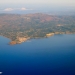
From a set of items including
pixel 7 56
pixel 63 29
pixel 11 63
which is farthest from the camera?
pixel 63 29

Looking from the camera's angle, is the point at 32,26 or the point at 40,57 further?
the point at 32,26

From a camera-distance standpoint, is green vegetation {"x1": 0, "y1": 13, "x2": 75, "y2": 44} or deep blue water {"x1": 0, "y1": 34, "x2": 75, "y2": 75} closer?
deep blue water {"x1": 0, "y1": 34, "x2": 75, "y2": 75}

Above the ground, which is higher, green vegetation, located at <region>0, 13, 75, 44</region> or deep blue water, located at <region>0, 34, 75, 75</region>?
green vegetation, located at <region>0, 13, 75, 44</region>

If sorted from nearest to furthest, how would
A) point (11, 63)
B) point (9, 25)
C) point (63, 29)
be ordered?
point (11, 63)
point (63, 29)
point (9, 25)

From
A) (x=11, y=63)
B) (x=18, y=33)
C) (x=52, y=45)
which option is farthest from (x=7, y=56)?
(x=18, y=33)

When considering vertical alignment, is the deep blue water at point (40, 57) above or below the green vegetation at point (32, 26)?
below

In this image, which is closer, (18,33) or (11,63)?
(11,63)

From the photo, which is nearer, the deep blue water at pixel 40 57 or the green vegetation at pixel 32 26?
the deep blue water at pixel 40 57

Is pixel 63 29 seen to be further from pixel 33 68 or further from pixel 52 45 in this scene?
pixel 33 68
